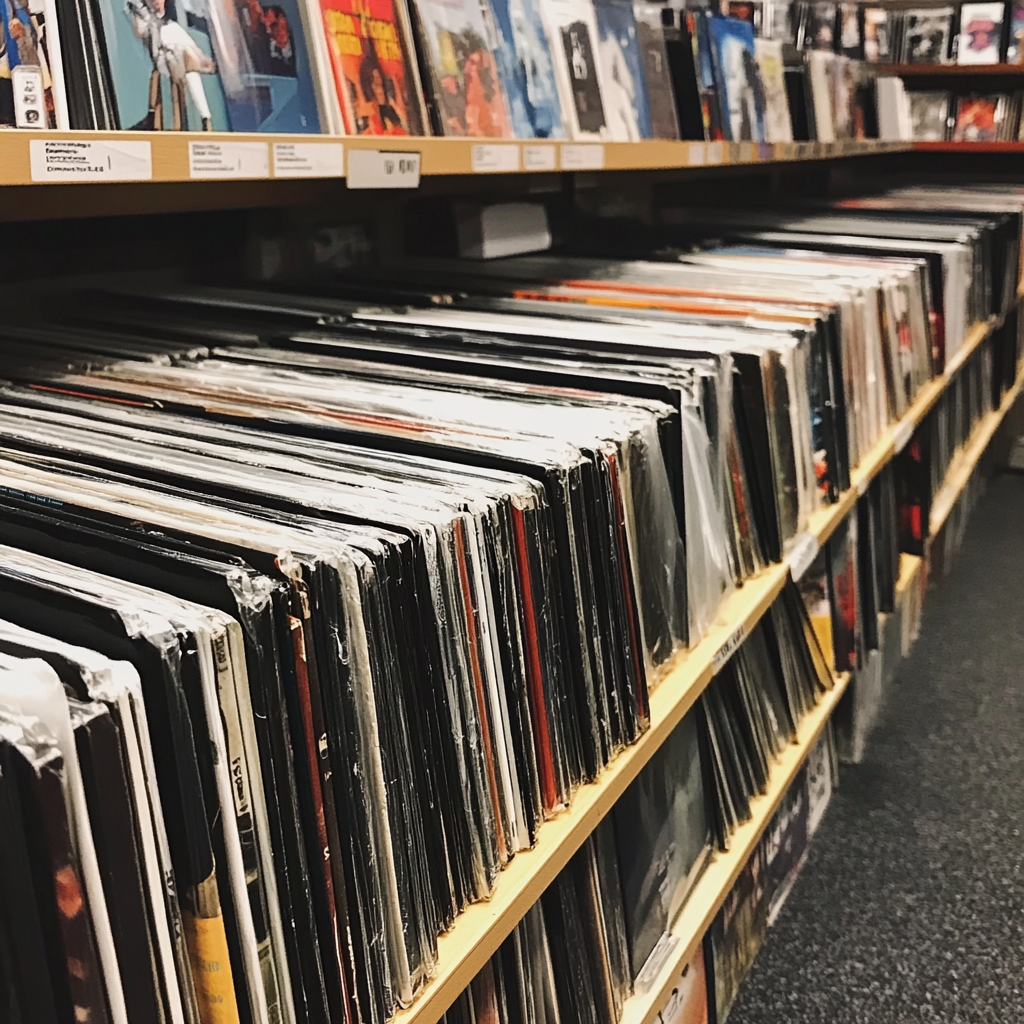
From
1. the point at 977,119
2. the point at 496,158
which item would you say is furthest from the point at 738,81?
the point at 977,119

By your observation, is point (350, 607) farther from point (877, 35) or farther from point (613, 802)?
point (877, 35)

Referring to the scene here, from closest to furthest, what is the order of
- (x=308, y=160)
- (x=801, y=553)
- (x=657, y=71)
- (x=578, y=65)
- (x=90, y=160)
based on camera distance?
(x=90, y=160) → (x=308, y=160) → (x=801, y=553) → (x=578, y=65) → (x=657, y=71)

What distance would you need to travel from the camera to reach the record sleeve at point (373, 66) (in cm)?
115

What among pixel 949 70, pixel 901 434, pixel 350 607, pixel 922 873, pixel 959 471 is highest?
pixel 949 70

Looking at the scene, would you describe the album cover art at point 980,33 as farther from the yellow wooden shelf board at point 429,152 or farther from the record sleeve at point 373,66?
the record sleeve at point 373,66

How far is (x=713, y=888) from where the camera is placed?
127 centimetres

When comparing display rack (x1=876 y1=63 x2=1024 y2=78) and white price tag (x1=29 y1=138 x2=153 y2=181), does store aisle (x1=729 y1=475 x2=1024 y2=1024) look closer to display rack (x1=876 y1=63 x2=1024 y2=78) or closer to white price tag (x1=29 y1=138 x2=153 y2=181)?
white price tag (x1=29 y1=138 x2=153 y2=181)

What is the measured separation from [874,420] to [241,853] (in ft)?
5.03

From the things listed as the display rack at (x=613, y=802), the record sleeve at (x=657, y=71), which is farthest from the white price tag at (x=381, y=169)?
the record sleeve at (x=657, y=71)

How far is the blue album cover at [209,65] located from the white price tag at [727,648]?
0.72 meters

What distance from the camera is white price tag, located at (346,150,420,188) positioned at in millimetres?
1086

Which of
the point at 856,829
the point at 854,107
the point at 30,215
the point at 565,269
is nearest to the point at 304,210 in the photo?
the point at 565,269

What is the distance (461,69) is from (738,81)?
968 mm

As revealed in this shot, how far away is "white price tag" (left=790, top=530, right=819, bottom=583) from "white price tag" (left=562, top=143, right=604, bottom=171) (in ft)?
1.97
